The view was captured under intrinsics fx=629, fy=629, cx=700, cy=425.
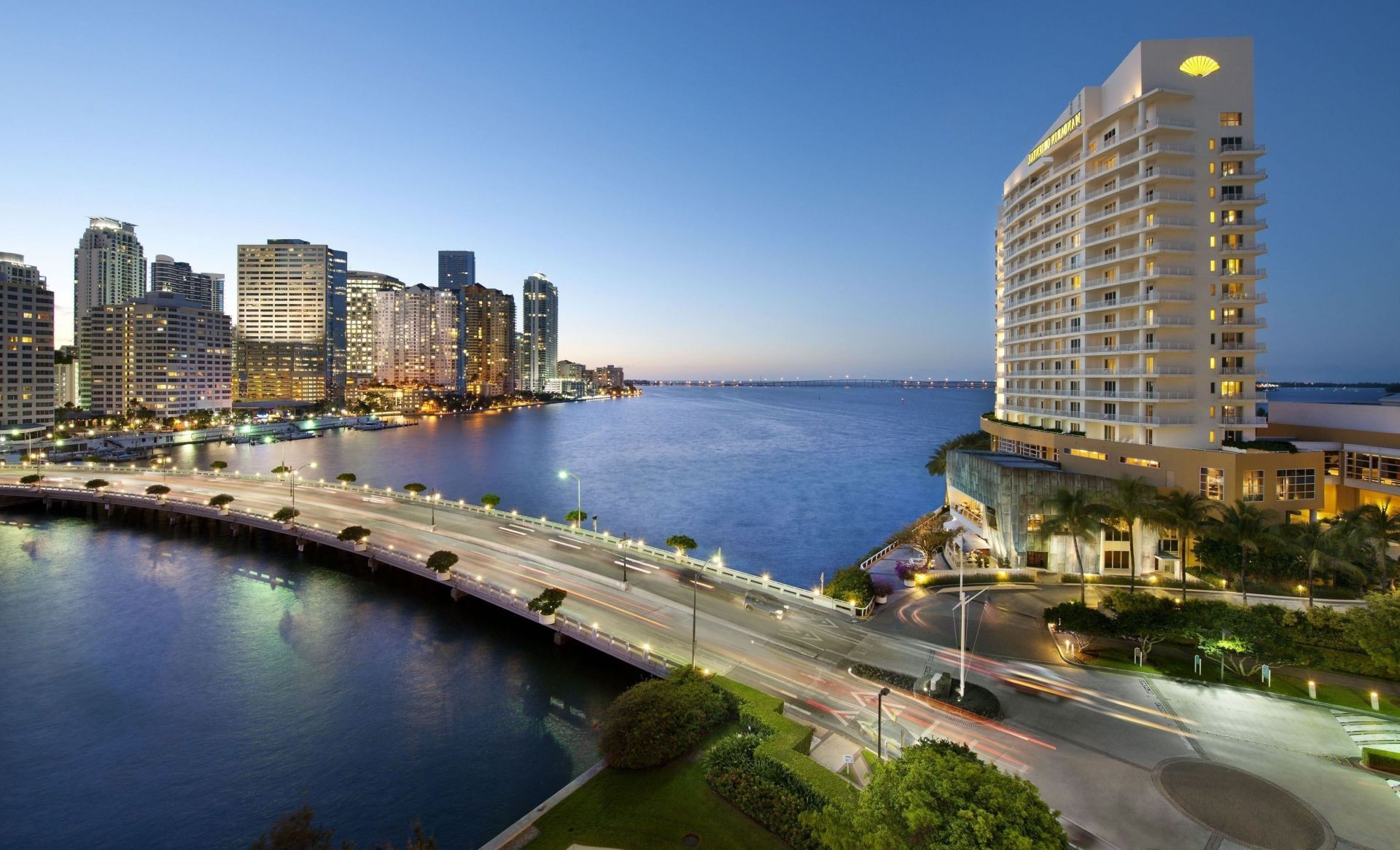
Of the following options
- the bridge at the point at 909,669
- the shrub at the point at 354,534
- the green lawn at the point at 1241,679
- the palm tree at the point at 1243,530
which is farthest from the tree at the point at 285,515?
the palm tree at the point at 1243,530

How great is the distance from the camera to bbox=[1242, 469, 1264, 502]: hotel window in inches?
1966

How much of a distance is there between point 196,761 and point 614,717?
77.8 feet

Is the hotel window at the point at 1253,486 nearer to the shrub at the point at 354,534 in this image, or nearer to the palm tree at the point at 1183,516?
the palm tree at the point at 1183,516

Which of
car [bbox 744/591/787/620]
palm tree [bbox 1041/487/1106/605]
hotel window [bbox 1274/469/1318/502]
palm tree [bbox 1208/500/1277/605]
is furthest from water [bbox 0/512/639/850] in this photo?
hotel window [bbox 1274/469/1318/502]

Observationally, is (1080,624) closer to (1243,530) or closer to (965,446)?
(1243,530)

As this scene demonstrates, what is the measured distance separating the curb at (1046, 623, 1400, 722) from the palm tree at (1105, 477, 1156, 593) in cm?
1128

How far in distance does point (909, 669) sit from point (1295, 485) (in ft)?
133

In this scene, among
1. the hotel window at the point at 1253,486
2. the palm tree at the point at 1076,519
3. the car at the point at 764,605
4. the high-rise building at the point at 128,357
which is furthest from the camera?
the high-rise building at the point at 128,357

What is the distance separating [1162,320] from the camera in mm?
55562

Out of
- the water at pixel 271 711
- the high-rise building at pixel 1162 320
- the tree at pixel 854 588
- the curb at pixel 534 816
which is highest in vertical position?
the high-rise building at pixel 1162 320

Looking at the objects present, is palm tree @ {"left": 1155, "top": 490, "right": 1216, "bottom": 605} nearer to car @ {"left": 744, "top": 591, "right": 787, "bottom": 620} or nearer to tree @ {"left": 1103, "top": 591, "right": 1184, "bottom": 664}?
tree @ {"left": 1103, "top": 591, "right": 1184, "bottom": 664}

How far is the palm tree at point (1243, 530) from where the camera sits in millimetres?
43188

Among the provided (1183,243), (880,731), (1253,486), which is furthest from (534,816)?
(1183,243)

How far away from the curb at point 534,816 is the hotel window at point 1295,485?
5629cm
